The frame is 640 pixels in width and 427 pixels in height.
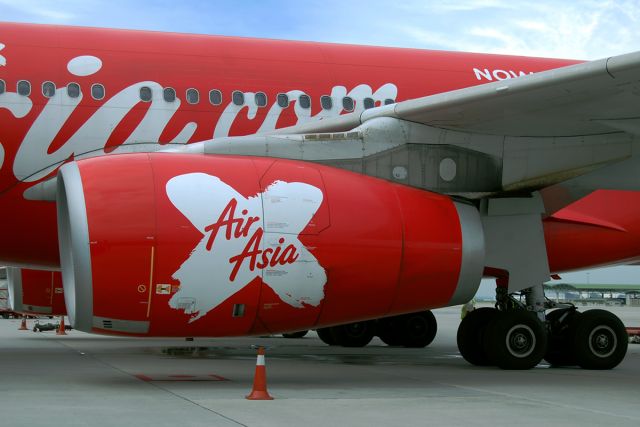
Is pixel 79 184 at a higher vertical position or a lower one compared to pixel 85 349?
higher

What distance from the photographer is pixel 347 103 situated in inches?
496

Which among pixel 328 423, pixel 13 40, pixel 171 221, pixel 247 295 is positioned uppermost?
pixel 13 40

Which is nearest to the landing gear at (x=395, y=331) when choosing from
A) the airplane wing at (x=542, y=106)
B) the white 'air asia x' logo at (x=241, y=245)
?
the airplane wing at (x=542, y=106)

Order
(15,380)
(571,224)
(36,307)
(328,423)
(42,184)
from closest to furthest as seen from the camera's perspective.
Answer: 1. (328,423)
2. (15,380)
3. (42,184)
4. (571,224)
5. (36,307)

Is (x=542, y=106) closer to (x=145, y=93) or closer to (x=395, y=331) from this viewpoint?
(x=145, y=93)

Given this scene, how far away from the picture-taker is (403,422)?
674 cm

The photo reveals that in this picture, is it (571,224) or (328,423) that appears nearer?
(328,423)

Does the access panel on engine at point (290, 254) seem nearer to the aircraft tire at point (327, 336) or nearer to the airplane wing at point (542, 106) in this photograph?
the airplane wing at point (542, 106)

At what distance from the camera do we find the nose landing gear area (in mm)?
10961

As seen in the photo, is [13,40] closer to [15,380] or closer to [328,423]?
[15,380]

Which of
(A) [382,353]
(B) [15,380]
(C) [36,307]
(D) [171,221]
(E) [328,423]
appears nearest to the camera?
(E) [328,423]

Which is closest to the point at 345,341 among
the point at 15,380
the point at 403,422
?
the point at 15,380

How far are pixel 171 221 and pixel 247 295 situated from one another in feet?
3.07

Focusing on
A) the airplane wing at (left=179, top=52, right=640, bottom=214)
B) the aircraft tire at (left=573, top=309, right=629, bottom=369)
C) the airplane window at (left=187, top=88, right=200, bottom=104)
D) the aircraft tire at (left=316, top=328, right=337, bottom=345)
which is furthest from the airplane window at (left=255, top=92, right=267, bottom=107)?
the aircraft tire at (left=316, top=328, right=337, bottom=345)
